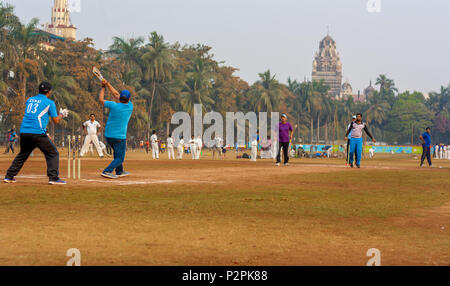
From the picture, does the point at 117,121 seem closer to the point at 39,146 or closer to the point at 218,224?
the point at 39,146

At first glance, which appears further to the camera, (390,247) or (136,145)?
(136,145)

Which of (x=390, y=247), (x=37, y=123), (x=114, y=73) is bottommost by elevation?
(x=390, y=247)

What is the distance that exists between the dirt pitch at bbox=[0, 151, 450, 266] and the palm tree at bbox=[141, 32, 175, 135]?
200 feet

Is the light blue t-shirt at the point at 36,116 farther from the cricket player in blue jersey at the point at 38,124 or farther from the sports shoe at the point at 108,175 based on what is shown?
the sports shoe at the point at 108,175

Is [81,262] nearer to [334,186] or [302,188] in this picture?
[302,188]

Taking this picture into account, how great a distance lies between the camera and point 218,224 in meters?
7.00

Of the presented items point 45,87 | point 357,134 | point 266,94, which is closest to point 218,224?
point 45,87

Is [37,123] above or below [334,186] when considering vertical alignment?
above

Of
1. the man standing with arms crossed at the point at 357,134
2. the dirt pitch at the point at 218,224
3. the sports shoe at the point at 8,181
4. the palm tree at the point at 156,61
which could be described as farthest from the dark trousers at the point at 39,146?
the palm tree at the point at 156,61

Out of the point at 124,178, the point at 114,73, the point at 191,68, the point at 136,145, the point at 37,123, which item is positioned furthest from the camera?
the point at 191,68

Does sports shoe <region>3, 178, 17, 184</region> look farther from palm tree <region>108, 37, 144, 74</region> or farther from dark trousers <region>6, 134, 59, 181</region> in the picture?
palm tree <region>108, 37, 144, 74</region>
